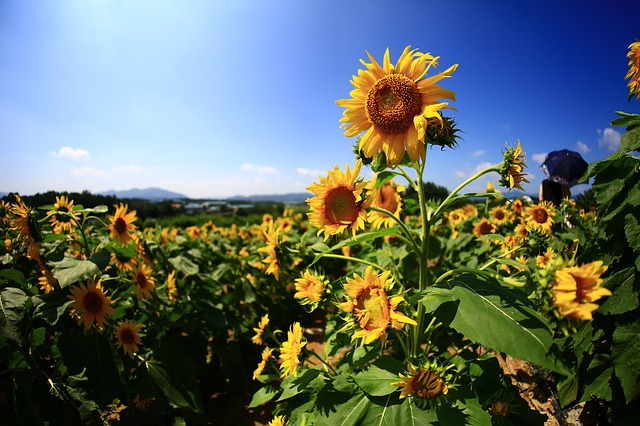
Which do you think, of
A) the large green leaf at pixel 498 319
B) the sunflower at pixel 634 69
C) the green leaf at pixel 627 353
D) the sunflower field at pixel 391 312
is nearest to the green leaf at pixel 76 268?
the sunflower field at pixel 391 312

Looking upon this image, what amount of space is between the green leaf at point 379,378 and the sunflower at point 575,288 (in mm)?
834

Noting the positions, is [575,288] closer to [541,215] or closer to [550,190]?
[541,215]

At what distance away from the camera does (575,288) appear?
0.91 meters

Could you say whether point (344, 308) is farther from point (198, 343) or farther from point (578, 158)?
point (578, 158)

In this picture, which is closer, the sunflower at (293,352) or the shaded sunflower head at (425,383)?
the shaded sunflower head at (425,383)

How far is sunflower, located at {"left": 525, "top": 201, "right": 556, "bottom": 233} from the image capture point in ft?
11.9

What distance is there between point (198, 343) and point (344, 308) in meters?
2.92

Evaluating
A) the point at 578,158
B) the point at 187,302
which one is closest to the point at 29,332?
the point at 187,302

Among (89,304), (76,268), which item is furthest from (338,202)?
(89,304)

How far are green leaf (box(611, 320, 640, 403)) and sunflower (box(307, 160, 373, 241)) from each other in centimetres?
135

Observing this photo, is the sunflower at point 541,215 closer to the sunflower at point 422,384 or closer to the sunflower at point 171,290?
the sunflower at point 422,384

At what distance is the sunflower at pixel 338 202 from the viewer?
1.50 m

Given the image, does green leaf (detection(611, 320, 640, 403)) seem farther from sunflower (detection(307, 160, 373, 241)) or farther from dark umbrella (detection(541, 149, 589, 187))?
dark umbrella (detection(541, 149, 589, 187))

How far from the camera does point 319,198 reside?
1.58 meters
